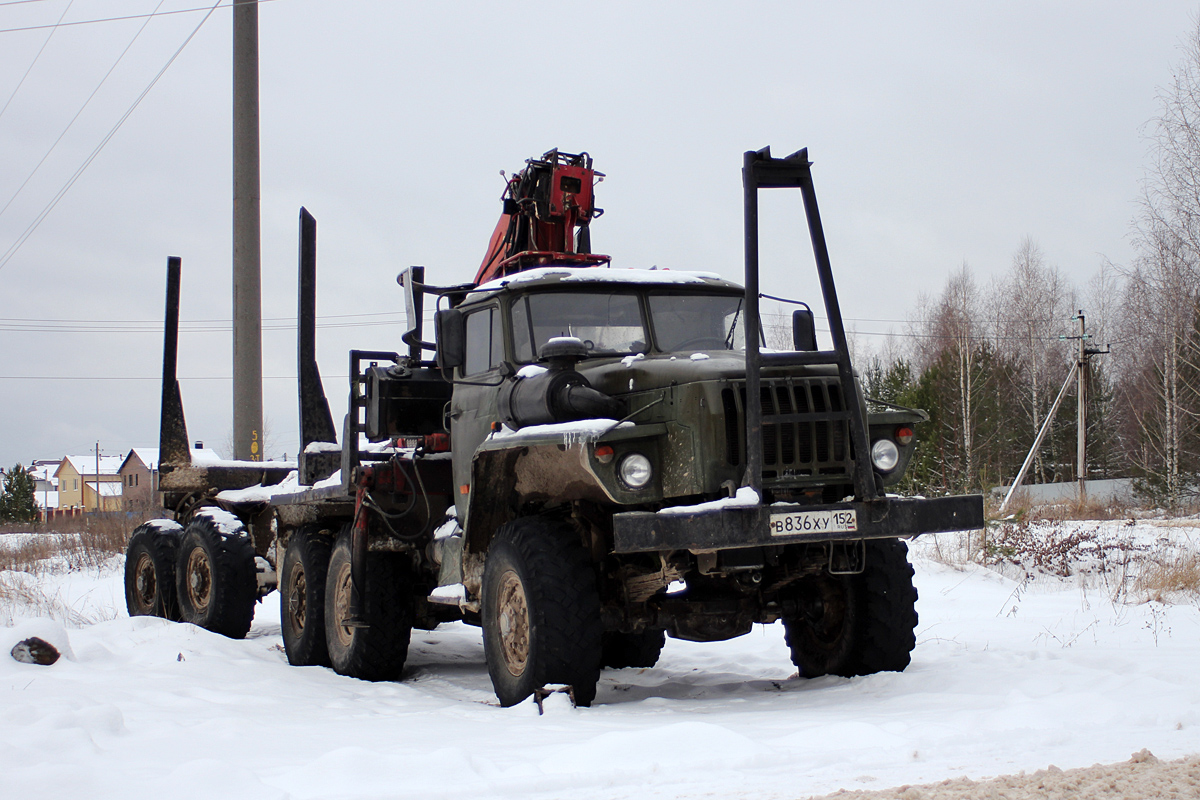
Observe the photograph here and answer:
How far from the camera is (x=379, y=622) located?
795cm

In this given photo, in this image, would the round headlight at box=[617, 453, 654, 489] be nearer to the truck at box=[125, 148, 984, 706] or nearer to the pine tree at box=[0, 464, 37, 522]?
the truck at box=[125, 148, 984, 706]

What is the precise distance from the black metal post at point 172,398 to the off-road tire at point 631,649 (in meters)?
5.54

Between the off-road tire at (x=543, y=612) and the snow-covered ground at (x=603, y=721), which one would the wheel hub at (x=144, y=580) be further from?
the off-road tire at (x=543, y=612)

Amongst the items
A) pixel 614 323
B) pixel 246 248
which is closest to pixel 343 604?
pixel 614 323

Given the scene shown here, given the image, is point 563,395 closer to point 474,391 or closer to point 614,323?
point 614,323

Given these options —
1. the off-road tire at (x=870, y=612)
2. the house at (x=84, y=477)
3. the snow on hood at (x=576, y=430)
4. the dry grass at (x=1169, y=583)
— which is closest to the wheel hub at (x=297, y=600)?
the snow on hood at (x=576, y=430)

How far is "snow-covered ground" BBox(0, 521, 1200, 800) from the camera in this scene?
412 cm

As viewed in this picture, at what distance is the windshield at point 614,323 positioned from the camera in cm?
674

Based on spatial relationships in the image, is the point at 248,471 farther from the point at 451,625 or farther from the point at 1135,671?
the point at 1135,671

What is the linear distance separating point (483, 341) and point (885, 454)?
2704mm

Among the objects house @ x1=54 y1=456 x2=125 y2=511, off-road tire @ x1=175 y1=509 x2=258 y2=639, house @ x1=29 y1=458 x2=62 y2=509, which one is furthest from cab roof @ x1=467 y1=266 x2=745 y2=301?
house @ x1=29 y1=458 x2=62 y2=509

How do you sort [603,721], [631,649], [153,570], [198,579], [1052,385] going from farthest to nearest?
1. [1052,385]
2. [153,570]
3. [198,579]
4. [631,649]
5. [603,721]

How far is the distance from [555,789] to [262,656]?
563 centimetres

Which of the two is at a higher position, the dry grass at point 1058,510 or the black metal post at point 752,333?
the black metal post at point 752,333
